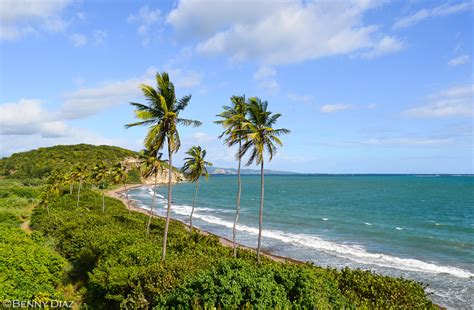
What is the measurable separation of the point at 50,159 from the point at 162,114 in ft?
383

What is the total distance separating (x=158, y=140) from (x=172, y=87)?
9.43ft

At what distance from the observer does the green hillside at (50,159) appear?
103m

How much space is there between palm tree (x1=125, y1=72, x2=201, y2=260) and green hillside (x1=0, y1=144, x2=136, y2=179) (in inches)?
3387

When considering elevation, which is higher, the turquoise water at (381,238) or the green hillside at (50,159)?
the green hillside at (50,159)

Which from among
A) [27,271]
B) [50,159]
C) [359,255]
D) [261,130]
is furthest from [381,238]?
[50,159]

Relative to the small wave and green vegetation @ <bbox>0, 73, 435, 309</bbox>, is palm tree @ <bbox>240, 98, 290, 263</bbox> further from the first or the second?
the small wave

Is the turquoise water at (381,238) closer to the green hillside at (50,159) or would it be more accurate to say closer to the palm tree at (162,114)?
the palm tree at (162,114)

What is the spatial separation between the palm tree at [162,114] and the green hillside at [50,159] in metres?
86.0

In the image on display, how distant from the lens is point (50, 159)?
11606 cm

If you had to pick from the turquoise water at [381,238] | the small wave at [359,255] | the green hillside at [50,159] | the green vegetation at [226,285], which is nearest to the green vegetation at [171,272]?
the green vegetation at [226,285]

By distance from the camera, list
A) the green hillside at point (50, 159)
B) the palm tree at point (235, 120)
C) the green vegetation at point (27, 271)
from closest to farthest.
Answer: the green vegetation at point (27, 271)
the palm tree at point (235, 120)
the green hillside at point (50, 159)

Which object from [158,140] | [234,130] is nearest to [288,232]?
[234,130]

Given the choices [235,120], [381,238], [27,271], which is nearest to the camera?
[27,271]

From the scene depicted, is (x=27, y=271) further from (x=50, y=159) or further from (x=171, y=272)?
(x=50, y=159)
